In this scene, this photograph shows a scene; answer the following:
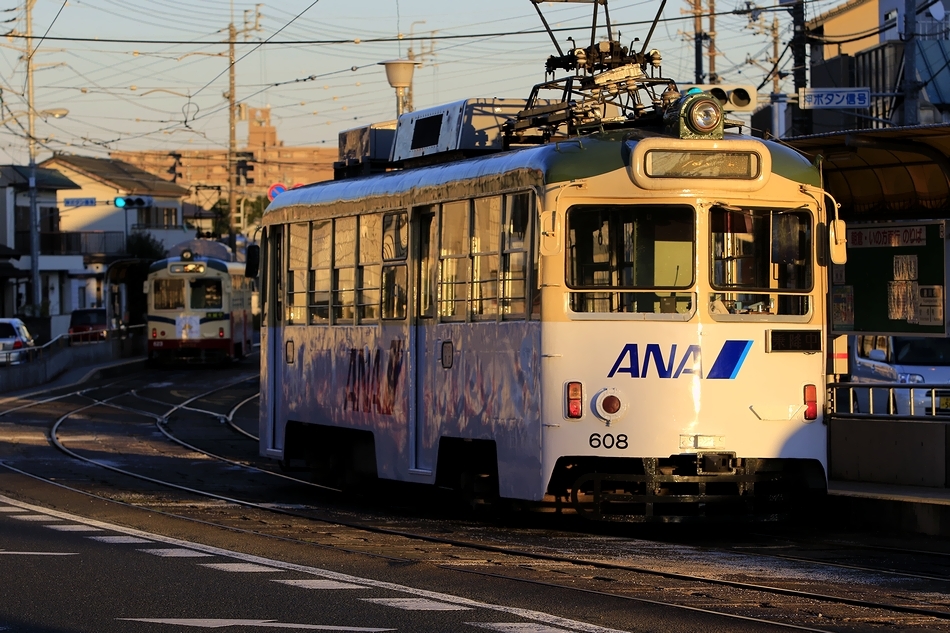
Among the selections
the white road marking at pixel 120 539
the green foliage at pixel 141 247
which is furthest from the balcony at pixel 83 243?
the white road marking at pixel 120 539

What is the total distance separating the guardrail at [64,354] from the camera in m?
37.0

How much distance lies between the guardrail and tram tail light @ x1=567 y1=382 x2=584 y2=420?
26.6 m

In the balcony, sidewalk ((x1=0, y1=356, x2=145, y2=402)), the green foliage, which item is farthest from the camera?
the green foliage

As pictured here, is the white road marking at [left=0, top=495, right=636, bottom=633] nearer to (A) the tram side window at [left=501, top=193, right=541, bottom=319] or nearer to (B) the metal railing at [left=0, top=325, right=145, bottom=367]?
(A) the tram side window at [left=501, top=193, right=541, bottom=319]

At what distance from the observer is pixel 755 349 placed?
469 inches

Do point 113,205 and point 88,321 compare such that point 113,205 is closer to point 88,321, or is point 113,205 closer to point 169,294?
point 88,321

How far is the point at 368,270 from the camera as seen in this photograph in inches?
573

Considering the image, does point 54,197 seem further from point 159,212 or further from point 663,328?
point 663,328

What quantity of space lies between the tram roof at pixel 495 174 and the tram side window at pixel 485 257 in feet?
0.48

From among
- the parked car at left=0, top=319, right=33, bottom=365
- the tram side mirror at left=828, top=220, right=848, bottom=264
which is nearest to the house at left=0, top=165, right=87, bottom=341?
the parked car at left=0, top=319, right=33, bottom=365

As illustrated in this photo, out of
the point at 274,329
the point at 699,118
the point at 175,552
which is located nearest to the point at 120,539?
the point at 175,552

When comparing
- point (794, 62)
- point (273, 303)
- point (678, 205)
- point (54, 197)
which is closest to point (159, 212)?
point (54, 197)

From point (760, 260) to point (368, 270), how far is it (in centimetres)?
402

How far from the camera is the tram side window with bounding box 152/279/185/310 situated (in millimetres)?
44875
